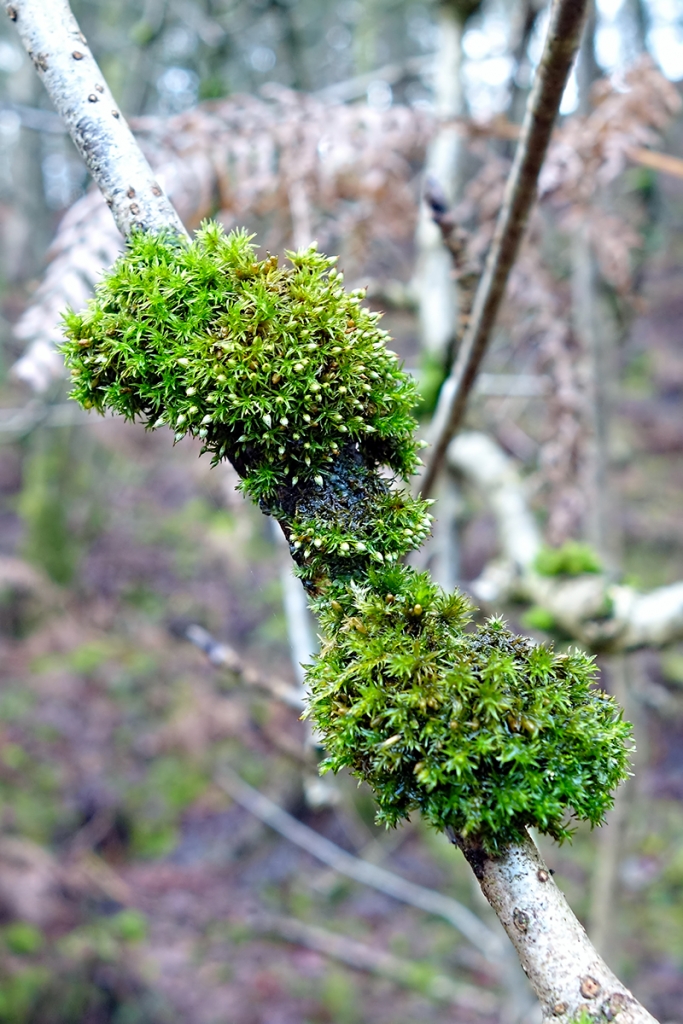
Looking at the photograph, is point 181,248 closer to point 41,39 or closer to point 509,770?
point 41,39

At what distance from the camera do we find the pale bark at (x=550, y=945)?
816 mm

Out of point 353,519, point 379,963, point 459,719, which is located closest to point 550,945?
point 459,719

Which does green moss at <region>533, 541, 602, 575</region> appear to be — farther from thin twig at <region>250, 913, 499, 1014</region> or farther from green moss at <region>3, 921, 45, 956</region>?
green moss at <region>3, 921, 45, 956</region>

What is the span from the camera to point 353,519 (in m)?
1.12

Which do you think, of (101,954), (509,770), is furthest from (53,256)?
(101,954)

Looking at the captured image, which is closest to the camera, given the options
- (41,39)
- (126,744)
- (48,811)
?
(41,39)

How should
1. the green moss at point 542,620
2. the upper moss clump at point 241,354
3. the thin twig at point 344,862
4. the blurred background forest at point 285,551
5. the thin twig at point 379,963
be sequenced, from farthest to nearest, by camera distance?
the thin twig at point 344,862 < the thin twig at point 379,963 < the blurred background forest at point 285,551 < the green moss at point 542,620 < the upper moss clump at point 241,354

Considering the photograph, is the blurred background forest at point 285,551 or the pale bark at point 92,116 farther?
the blurred background forest at point 285,551

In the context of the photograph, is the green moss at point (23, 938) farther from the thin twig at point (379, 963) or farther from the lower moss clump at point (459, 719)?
the lower moss clump at point (459, 719)

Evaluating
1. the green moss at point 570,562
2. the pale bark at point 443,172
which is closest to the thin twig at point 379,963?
the green moss at point 570,562

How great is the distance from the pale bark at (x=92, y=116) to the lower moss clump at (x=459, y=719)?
73cm

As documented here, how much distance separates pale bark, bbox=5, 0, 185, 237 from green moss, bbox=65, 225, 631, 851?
0.23 ft

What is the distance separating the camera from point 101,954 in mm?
5465

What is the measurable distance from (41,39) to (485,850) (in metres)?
1.49
